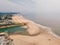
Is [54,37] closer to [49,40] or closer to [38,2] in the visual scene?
[49,40]

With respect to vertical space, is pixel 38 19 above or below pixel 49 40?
above

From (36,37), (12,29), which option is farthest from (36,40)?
(12,29)

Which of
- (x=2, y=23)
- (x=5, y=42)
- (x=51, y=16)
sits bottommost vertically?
(x=5, y=42)

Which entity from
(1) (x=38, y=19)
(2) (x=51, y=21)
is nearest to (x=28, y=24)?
(1) (x=38, y=19)

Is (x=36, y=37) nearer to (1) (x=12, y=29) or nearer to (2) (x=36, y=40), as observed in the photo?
(2) (x=36, y=40)

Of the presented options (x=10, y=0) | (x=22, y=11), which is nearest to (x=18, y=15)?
(x=22, y=11)

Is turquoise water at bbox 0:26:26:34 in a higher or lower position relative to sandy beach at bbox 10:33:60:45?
higher

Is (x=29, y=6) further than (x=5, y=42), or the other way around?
(x=29, y=6)

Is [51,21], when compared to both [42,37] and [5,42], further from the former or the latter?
[5,42]

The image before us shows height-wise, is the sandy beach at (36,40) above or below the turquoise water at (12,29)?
below
